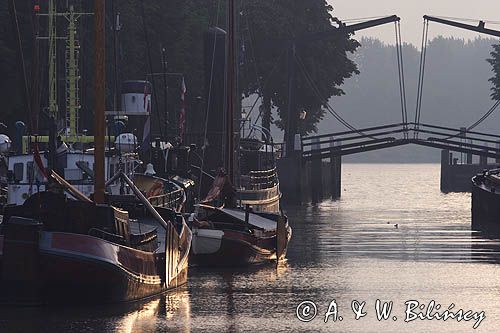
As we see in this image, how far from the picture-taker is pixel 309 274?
40062 mm

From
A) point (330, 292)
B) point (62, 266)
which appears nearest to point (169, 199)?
point (330, 292)

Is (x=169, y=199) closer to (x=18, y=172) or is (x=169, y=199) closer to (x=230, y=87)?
(x=18, y=172)

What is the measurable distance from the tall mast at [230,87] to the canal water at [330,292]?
146 inches

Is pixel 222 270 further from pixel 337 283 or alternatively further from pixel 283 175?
pixel 283 175

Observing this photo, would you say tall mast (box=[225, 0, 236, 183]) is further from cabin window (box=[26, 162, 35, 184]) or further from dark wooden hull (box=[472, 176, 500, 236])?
dark wooden hull (box=[472, 176, 500, 236])

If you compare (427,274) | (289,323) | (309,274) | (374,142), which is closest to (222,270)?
(309,274)

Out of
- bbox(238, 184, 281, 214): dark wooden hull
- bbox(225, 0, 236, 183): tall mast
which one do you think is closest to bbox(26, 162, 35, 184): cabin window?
bbox(225, 0, 236, 183): tall mast

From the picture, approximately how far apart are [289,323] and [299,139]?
63.9 metres

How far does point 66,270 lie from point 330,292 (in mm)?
7779

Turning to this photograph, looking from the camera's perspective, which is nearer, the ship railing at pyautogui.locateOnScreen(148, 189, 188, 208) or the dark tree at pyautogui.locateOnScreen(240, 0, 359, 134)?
the ship railing at pyautogui.locateOnScreen(148, 189, 188, 208)

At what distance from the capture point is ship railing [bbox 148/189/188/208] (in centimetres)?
4091

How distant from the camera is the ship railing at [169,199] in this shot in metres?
40.9

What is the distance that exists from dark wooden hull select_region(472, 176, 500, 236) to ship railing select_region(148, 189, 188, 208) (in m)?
19.3

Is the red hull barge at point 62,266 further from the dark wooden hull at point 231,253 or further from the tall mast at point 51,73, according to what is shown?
the tall mast at point 51,73
